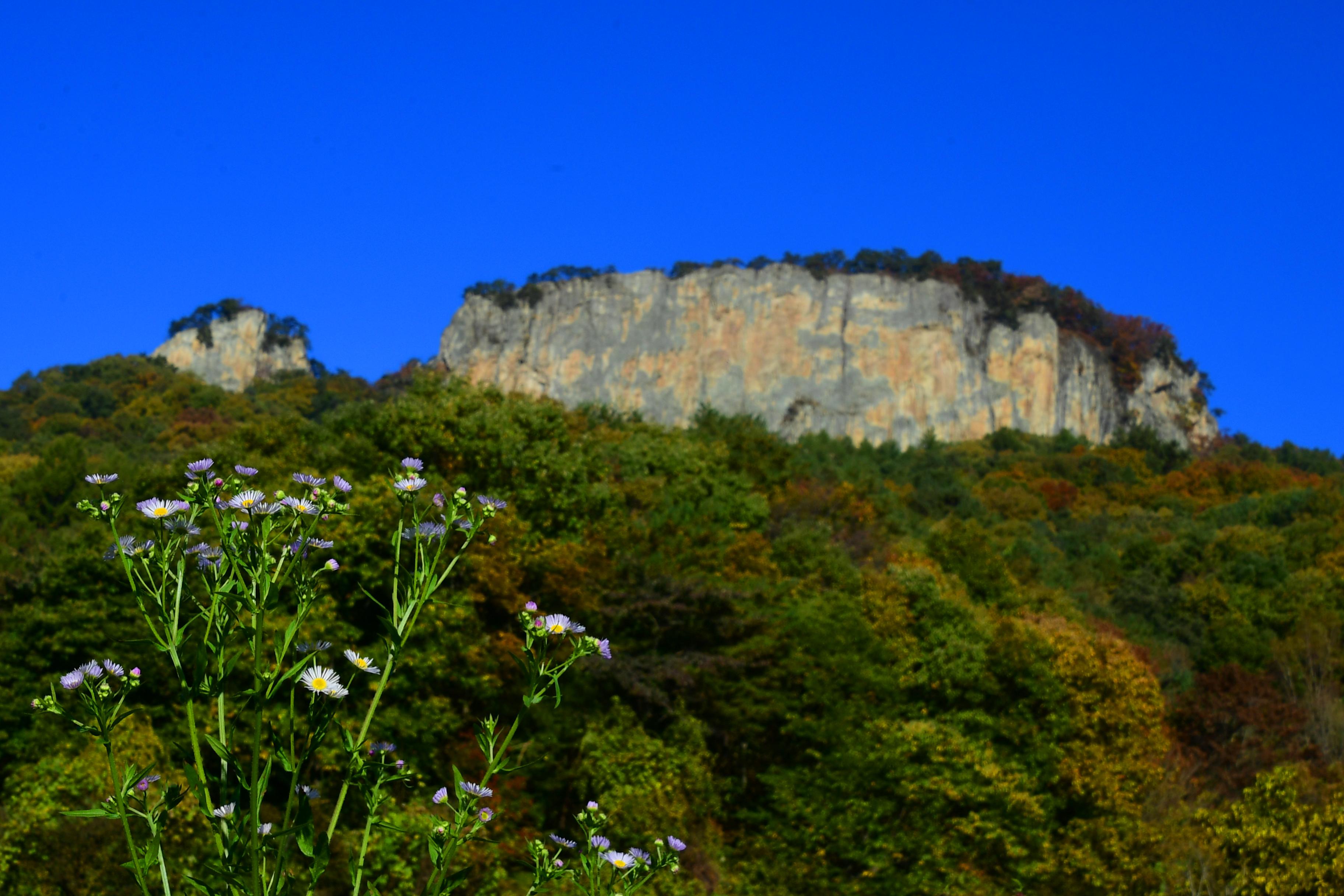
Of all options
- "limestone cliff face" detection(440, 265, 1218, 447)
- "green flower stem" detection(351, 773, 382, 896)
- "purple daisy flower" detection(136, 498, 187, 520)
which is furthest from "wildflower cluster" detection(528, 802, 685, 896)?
"limestone cliff face" detection(440, 265, 1218, 447)

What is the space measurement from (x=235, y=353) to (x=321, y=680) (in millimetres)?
125927

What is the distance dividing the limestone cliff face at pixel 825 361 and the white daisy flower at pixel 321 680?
328 ft

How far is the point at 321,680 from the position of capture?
4059mm

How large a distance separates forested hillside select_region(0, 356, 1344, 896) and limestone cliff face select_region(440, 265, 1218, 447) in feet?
221

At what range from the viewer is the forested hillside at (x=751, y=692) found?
20000 mm

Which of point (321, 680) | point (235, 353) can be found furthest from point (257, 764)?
point (235, 353)

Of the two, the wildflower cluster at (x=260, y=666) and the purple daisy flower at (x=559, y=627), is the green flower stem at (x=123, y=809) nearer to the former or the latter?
the wildflower cluster at (x=260, y=666)

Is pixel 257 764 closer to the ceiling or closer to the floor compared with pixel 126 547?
closer to the floor

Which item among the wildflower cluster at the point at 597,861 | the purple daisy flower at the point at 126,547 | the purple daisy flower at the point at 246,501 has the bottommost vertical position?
the wildflower cluster at the point at 597,861

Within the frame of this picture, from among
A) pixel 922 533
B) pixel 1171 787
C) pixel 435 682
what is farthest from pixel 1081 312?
pixel 435 682

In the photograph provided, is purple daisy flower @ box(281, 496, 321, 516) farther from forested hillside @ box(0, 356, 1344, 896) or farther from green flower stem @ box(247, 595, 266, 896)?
forested hillside @ box(0, 356, 1344, 896)

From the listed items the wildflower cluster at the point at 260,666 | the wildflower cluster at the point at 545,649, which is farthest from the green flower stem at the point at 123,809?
the wildflower cluster at the point at 545,649

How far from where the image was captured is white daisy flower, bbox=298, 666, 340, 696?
4016mm

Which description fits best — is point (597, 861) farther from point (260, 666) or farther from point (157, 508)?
point (157, 508)
